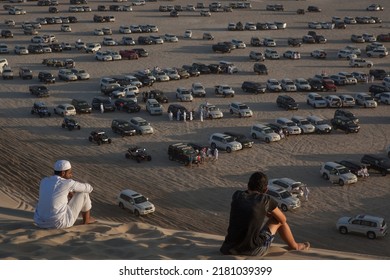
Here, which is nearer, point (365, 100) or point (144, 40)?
point (365, 100)

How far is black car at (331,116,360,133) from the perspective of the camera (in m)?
34.5

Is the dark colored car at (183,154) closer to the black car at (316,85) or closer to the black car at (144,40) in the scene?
the black car at (316,85)

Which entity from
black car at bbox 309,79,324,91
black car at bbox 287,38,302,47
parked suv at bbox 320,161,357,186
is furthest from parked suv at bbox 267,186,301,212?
black car at bbox 287,38,302,47

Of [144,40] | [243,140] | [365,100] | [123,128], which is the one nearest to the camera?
[243,140]

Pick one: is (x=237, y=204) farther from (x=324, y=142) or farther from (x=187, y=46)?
(x=187, y=46)

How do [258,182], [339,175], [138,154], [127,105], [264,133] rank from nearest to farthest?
[258,182]
[339,175]
[138,154]
[264,133]
[127,105]

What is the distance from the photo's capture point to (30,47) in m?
53.1

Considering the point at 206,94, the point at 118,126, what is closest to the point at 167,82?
the point at 206,94

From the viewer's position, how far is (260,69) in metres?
47.6

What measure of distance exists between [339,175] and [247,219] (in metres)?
19.1

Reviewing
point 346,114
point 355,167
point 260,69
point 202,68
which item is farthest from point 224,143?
point 260,69

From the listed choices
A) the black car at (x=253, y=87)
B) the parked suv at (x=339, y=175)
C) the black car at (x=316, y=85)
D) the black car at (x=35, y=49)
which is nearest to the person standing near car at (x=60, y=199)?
the parked suv at (x=339, y=175)

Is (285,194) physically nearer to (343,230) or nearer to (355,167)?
(343,230)

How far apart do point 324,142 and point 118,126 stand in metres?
10.7
